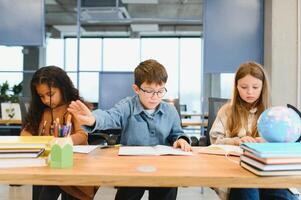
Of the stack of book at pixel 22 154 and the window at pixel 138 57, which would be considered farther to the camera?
the window at pixel 138 57

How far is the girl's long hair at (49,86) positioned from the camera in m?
1.82

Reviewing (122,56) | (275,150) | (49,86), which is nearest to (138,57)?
(122,56)

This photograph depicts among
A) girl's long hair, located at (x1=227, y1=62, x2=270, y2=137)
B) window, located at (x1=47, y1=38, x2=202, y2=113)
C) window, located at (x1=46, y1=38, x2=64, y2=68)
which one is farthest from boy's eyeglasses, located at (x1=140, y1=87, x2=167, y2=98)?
window, located at (x1=46, y1=38, x2=64, y2=68)

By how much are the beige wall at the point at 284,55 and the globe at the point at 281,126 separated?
2.82 m

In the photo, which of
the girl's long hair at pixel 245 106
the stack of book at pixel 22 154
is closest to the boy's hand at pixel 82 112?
the stack of book at pixel 22 154

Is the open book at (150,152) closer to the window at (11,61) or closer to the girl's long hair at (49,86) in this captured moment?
the girl's long hair at (49,86)

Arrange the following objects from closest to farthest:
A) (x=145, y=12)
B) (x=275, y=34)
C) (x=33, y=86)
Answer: (x=33, y=86) < (x=275, y=34) < (x=145, y=12)

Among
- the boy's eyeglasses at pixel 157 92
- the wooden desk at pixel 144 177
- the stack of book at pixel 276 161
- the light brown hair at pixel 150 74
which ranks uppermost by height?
the light brown hair at pixel 150 74

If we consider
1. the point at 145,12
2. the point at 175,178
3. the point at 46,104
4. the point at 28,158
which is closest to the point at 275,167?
the point at 175,178

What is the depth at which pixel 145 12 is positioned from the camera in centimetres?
861

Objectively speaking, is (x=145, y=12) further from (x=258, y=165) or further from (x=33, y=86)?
(x=258, y=165)

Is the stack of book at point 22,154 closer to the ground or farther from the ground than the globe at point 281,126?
closer to the ground

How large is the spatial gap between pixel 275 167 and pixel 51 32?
994 cm

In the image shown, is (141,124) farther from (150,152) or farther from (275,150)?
(275,150)
